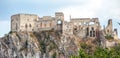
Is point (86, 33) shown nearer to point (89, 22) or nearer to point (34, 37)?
point (89, 22)

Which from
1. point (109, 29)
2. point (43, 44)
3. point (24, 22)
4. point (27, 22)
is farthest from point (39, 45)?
point (109, 29)

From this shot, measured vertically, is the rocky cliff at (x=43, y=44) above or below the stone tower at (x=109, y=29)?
below

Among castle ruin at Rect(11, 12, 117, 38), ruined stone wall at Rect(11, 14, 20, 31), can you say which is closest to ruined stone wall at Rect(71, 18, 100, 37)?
castle ruin at Rect(11, 12, 117, 38)

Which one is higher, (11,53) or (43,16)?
(43,16)

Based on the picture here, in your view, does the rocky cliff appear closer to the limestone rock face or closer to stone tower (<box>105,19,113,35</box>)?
the limestone rock face

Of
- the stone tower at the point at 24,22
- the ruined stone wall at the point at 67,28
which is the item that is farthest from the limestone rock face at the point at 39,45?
the stone tower at the point at 24,22

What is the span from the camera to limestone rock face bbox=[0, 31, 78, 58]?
15675 centimetres

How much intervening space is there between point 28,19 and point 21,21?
204cm

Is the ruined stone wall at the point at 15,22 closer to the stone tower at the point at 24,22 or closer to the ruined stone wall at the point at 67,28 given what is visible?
the stone tower at the point at 24,22

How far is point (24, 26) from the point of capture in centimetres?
15938

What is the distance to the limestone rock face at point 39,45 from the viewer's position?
157m

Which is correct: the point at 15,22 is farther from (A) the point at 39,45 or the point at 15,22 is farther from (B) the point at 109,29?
(B) the point at 109,29

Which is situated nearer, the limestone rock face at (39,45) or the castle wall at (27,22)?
A: the limestone rock face at (39,45)

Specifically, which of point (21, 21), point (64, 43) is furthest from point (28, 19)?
point (64, 43)
